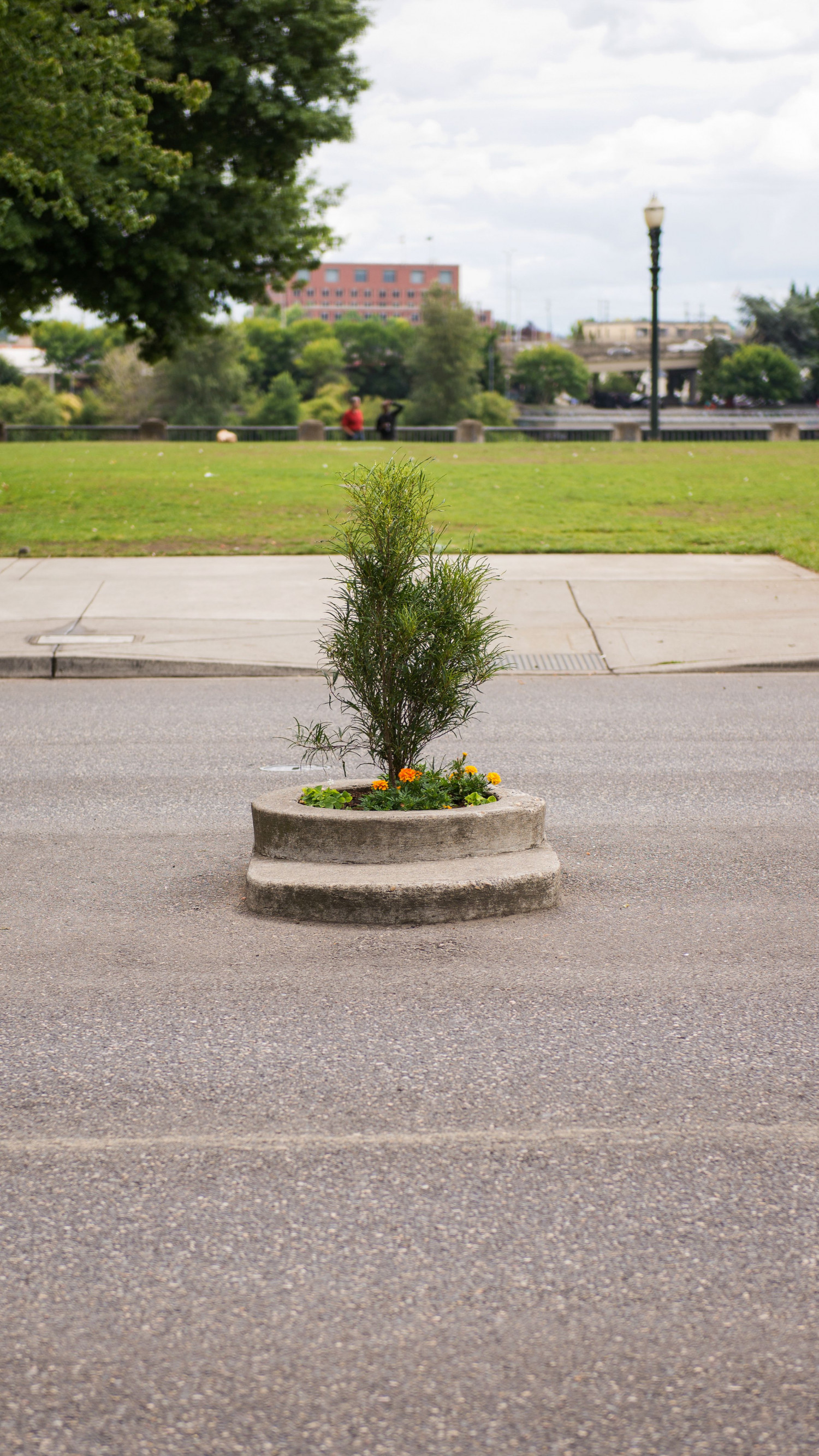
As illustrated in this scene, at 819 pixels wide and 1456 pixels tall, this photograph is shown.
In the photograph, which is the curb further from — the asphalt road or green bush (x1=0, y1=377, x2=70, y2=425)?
green bush (x1=0, y1=377, x2=70, y2=425)

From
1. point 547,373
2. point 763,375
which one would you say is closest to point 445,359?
point 763,375

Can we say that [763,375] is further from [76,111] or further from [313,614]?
[313,614]

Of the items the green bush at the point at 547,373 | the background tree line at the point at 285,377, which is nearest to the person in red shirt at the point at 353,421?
the background tree line at the point at 285,377

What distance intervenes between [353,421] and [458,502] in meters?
14.6

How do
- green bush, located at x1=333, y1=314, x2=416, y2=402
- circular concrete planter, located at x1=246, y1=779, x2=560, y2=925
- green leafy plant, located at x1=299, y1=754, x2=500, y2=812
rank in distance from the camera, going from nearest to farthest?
circular concrete planter, located at x1=246, y1=779, x2=560, y2=925 → green leafy plant, located at x1=299, y1=754, x2=500, y2=812 → green bush, located at x1=333, y1=314, x2=416, y2=402

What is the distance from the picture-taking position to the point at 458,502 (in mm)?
20672

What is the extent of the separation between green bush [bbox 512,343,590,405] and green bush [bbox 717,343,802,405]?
4236cm

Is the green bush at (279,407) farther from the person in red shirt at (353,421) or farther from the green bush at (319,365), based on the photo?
the person in red shirt at (353,421)

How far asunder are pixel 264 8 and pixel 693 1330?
898 inches

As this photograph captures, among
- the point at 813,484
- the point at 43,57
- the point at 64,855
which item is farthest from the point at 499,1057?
the point at 813,484

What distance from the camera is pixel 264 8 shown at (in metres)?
21.8

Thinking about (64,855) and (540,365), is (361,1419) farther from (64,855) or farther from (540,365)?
(540,365)

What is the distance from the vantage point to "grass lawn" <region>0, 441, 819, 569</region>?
17.8 m

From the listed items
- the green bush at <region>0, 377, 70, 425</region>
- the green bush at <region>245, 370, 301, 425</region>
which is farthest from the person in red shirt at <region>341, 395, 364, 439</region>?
the green bush at <region>245, 370, 301, 425</region>
